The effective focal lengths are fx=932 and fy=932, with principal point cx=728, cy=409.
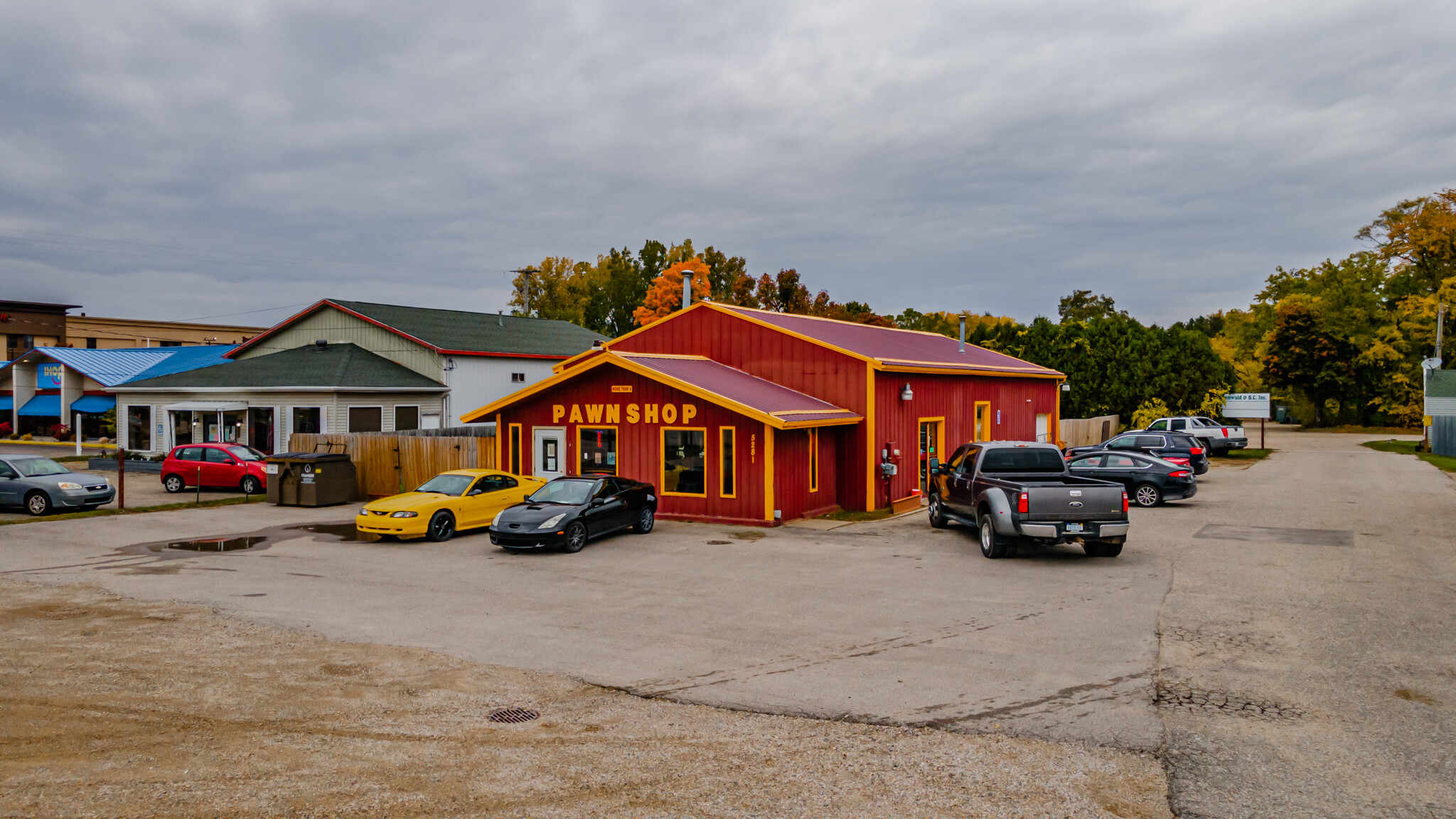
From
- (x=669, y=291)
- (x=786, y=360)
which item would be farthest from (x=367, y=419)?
(x=669, y=291)

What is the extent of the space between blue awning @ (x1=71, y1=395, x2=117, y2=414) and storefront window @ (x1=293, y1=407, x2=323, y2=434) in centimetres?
1913

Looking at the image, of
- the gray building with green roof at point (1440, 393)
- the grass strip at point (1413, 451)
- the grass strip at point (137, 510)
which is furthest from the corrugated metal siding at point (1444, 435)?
the grass strip at point (137, 510)

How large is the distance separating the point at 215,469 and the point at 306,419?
662 cm

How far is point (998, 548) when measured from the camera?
15453 millimetres

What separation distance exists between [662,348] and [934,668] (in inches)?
733

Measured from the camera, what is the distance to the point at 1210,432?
40.2 metres

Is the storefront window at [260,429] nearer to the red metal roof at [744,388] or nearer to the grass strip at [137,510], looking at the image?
→ the grass strip at [137,510]

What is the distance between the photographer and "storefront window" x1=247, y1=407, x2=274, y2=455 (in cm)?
3478

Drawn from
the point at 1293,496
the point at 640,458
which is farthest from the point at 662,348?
the point at 1293,496

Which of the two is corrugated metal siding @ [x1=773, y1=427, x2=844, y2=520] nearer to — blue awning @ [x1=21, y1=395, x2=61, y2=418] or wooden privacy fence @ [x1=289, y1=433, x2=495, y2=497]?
wooden privacy fence @ [x1=289, y1=433, x2=495, y2=497]

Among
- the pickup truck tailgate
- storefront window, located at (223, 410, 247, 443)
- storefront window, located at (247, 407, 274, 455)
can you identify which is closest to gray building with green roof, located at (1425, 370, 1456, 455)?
the pickup truck tailgate

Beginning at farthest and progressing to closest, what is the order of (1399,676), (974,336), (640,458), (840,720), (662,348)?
(974,336)
(662,348)
(640,458)
(1399,676)
(840,720)

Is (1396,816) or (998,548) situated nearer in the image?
(1396,816)

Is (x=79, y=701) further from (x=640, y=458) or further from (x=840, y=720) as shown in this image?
(x=640, y=458)
